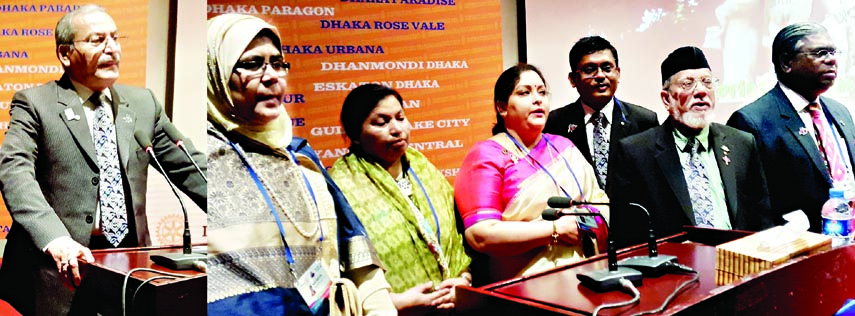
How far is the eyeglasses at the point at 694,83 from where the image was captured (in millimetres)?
2723

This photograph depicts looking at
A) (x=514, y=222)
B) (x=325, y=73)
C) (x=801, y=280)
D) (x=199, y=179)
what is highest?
(x=325, y=73)

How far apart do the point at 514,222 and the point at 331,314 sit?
2.39 feet

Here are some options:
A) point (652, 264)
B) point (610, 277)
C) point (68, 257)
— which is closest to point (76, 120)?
point (68, 257)

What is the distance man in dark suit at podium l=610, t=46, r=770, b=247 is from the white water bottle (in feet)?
1.17

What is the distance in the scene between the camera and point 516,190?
2.14 metres

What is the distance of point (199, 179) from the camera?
2.27 m

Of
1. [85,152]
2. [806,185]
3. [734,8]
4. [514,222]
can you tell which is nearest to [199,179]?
[85,152]

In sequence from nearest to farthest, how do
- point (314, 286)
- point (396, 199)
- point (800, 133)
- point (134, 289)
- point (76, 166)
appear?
point (314, 286) → point (134, 289) → point (396, 199) → point (76, 166) → point (800, 133)

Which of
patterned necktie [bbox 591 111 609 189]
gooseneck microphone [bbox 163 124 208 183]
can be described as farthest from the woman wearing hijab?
patterned necktie [bbox 591 111 609 189]

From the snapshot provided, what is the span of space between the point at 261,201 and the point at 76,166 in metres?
1.09

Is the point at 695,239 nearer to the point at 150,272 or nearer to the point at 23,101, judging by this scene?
the point at 150,272

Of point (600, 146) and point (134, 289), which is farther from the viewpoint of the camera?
point (600, 146)

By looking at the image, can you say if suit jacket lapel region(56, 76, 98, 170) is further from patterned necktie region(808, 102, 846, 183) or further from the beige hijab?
patterned necktie region(808, 102, 846, 183)

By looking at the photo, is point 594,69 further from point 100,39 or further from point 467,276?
point 100,39
